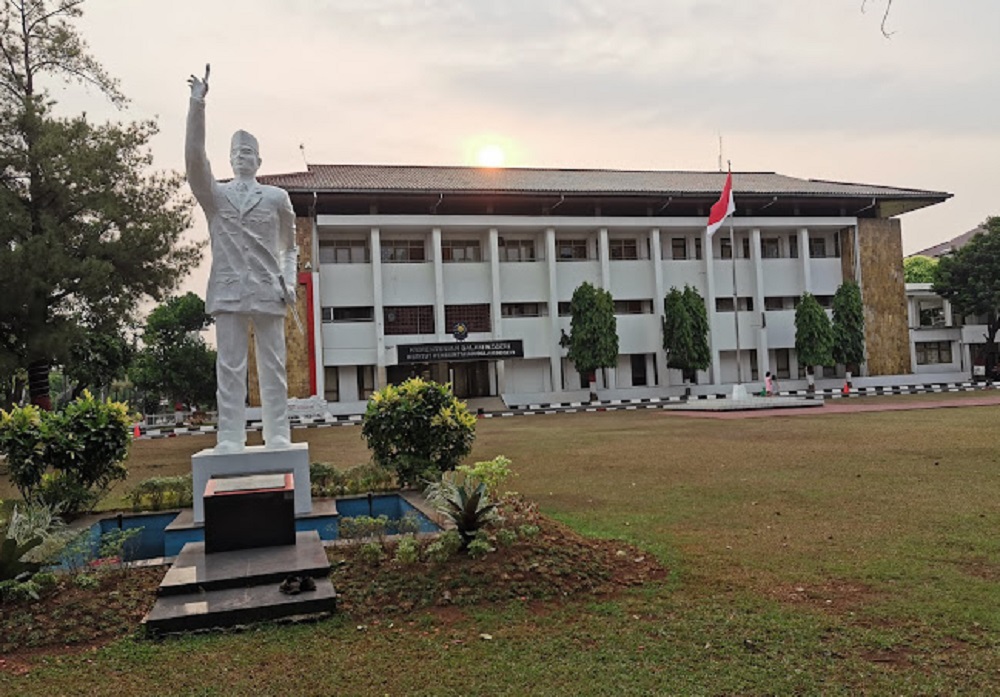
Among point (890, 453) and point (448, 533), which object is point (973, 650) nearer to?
point (448, 533)

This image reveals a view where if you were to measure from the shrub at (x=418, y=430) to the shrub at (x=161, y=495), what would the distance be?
7.13ft

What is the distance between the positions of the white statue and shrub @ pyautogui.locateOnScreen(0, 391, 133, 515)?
1798 mm

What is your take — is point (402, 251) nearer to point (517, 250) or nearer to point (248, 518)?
point (517, 250)

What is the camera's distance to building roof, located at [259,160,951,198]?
30609mm

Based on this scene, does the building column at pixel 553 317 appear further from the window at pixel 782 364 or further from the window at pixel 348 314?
the window at pixel 782 364

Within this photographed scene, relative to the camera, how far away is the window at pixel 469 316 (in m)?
31.9

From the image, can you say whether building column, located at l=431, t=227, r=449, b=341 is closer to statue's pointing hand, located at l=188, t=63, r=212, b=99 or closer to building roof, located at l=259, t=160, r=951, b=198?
building roof, located at l=259, t=160, r=951, b=198

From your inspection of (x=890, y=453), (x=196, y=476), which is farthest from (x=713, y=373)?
(x=196, y=476)

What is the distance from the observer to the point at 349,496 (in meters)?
8.41

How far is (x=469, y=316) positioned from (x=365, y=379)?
533 centimetres

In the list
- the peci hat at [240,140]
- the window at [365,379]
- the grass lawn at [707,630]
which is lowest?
the grass lawn at [707,630]

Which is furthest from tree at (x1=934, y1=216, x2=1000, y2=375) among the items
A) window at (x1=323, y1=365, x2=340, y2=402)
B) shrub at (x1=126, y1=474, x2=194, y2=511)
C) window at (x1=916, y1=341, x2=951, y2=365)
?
shrub at (x1=126, y1=474, x2=194, y2=511)

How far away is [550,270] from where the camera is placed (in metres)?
32.3

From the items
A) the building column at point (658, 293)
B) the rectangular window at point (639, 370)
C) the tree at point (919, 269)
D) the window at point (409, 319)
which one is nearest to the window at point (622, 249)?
the building column at point (658, 293)
